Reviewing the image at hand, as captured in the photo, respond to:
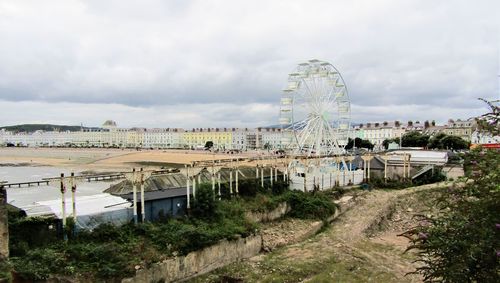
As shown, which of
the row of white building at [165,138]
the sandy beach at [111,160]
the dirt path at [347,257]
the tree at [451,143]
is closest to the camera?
the dirt path at [347,257]

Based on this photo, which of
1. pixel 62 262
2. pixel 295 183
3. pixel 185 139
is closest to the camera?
pixel 62 262

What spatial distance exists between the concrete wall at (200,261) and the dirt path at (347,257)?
39 centimetres

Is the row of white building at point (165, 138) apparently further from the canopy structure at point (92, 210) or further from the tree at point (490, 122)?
the tree at point (490, 122)

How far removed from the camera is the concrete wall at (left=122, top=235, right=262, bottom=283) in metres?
13.7

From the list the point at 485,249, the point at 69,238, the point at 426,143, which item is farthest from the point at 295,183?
the point at 426,143

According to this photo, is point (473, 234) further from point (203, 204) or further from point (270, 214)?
point (270, 214)

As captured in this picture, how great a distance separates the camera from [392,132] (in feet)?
398

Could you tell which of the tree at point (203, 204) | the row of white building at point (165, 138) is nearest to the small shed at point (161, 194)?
the tree at point (203, 204)

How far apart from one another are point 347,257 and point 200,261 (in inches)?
Answer: 274

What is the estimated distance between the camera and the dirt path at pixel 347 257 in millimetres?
15539

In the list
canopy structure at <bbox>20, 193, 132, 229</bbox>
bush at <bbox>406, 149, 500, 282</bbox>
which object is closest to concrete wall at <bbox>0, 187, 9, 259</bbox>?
canopy structure at <bbox>20, 193, 132, 229</bbox>

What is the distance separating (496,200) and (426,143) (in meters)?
73.9

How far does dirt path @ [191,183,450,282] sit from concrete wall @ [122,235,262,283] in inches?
15.5

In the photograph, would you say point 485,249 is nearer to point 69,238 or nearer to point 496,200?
point 496,200
